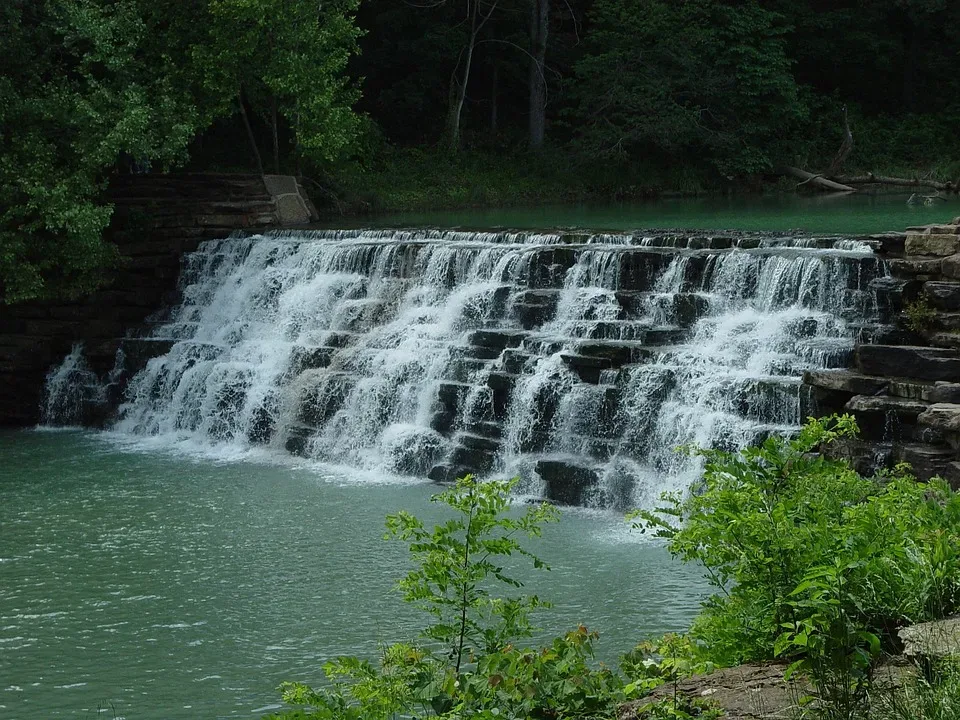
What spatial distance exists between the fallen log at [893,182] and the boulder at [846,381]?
1371 centimetres

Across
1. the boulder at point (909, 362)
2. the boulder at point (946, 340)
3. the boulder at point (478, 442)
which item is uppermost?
the boulder at point (946, 340)

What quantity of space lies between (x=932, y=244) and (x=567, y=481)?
4565mm

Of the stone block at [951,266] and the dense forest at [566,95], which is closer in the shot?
the stone block at [951,266]

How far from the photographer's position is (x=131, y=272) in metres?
19.8

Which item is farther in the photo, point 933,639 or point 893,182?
point 893,182

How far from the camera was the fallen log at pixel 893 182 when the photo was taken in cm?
2505

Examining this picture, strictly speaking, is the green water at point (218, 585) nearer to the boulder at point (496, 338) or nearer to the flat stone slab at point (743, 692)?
the boulder at point (496, 338)

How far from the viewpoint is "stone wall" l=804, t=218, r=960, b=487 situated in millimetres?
11398

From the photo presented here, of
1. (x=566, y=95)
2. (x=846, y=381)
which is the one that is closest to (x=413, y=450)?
(x=846, y=381)

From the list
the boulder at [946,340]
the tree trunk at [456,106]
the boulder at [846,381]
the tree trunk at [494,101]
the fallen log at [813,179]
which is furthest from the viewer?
the tree trunk at [494,101]

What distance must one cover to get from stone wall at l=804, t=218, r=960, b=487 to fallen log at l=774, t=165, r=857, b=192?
1642 cm

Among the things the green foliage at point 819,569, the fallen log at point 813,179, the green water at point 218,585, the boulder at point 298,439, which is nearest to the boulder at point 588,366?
the green water at point 218,585

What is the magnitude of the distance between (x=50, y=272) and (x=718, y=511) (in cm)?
1514

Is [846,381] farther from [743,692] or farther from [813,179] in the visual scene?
[813,179]
